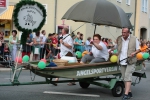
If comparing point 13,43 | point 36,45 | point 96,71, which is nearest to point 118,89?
point 96,71

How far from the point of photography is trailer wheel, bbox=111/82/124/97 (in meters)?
8.66

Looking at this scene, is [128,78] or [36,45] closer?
[128,78]

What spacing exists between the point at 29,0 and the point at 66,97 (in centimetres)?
262

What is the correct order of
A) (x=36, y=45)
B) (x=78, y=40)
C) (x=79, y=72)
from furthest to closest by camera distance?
(x=78, y=40) → (x=36, y=45) → (x=79, y=72)

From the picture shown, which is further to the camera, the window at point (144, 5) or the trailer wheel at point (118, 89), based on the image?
the window at point (144, 5)

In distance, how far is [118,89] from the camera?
8789 millimetres

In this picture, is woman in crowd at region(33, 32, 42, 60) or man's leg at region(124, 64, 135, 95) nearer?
man's leg at region(124, 64, 135, 95)

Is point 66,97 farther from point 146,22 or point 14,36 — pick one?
point 146,22

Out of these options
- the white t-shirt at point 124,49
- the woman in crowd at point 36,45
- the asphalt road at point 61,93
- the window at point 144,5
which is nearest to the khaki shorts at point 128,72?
the white t-shirt at point 124,49

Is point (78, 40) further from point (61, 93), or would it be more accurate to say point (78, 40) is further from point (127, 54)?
point (127, 54)

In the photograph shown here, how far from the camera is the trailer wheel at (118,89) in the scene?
8.66 metres

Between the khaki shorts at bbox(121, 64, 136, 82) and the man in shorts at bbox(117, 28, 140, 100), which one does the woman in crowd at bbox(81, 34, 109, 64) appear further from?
the khaki shorts at bbox(121, 64, 136, 82)

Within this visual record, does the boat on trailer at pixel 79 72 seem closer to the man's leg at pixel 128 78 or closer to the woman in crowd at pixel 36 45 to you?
the man's leg at pixel 128 78

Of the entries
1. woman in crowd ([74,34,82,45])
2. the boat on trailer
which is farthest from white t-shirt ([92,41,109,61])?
woman in crowd ([74,34,82,45])
